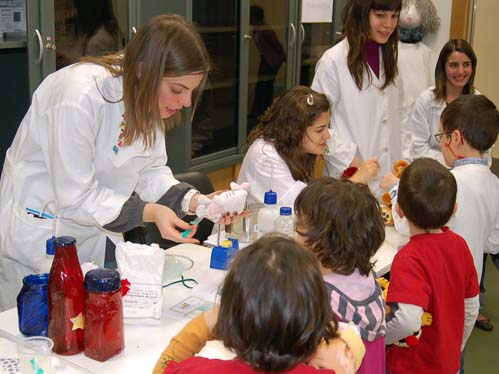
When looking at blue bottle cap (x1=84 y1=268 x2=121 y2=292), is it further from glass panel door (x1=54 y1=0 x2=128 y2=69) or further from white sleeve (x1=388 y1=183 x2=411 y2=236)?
glass panel door (x1=54 y1=0 x2=128 y2=69)

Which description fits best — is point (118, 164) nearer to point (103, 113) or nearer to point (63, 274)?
point (103, 113)

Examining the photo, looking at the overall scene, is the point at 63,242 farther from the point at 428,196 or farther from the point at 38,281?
the point at 428,196

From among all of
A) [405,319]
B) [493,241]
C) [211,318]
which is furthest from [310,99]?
[211,318]

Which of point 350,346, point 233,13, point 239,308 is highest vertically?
point 233,13

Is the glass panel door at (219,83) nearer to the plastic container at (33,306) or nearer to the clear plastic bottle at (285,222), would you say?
the clear plastic bottle at (285,222)

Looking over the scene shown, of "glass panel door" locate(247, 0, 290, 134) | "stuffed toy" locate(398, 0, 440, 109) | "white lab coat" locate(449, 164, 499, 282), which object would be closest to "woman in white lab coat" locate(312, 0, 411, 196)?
"white lab coat" locate(449, 164, 499, 282)

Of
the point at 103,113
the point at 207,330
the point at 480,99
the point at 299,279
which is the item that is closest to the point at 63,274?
the point at 207,330

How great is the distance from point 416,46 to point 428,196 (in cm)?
314

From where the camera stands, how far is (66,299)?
4.70 feet

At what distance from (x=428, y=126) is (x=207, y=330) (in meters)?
2.48

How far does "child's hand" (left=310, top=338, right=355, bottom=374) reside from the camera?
4.00 ft

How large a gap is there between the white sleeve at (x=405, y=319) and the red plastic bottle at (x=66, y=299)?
811mm

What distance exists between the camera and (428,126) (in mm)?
3453

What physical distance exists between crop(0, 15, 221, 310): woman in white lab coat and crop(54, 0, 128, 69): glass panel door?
41.0 inches
